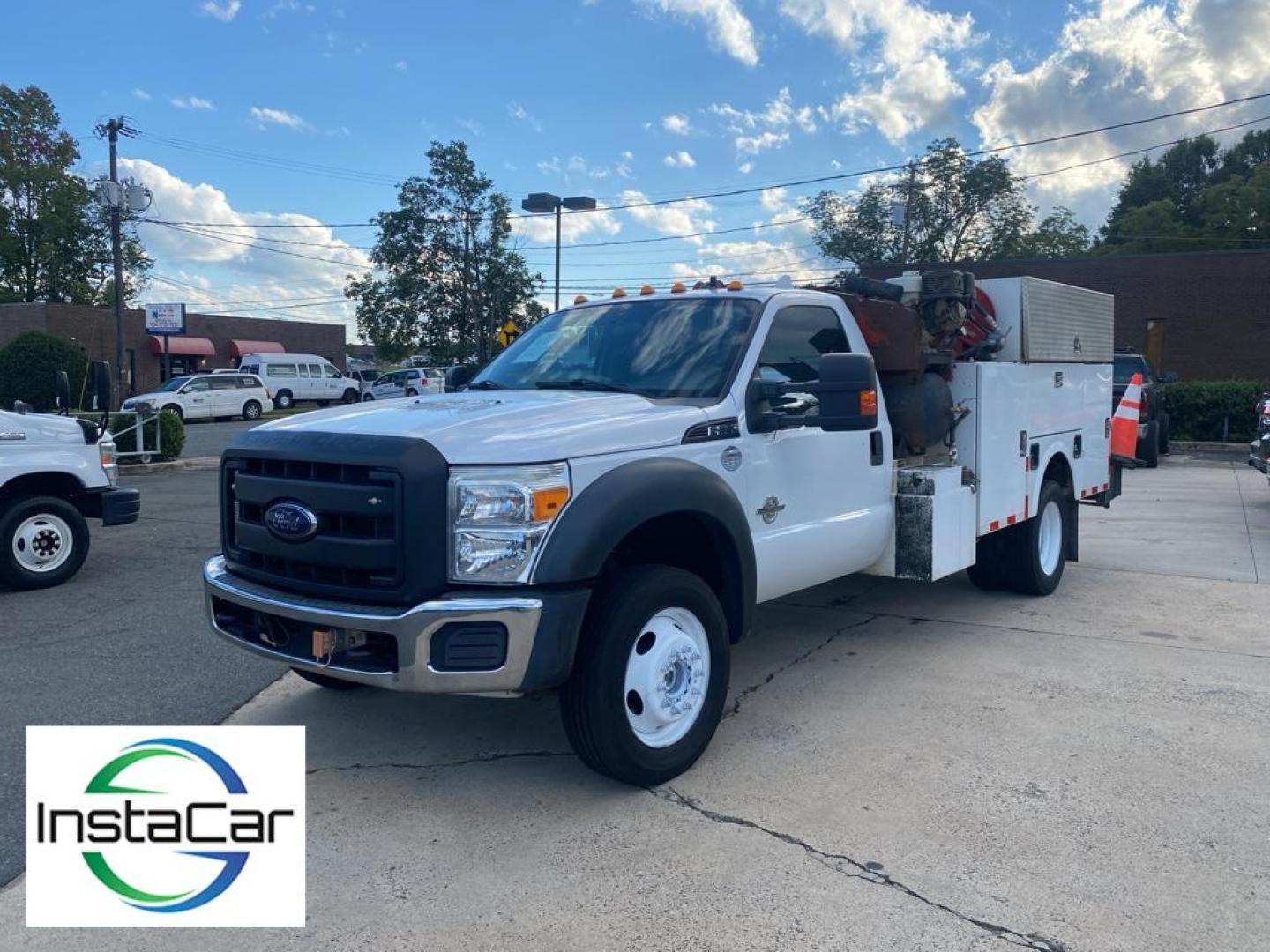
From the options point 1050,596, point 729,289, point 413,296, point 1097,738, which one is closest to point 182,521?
point 729,289

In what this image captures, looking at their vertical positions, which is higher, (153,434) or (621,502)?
(153,434)

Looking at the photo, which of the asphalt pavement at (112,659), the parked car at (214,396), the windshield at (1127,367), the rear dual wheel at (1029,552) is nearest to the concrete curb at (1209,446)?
the windshield at (1127,367)

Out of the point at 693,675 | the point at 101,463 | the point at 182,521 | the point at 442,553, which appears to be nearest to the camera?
the point at 442,553

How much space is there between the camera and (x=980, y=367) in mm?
6191

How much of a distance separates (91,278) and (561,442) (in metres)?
60.6

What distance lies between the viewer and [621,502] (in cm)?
375

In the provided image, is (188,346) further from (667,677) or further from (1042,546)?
(667,677)

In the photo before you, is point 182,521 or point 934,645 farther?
point 182,521

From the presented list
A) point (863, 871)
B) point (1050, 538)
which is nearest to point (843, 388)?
point (863, 871)

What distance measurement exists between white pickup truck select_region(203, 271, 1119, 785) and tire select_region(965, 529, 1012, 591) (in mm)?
1168

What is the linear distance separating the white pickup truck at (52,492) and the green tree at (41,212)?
50085mm

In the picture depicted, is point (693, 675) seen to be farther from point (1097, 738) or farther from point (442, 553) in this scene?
point (1097, 738)

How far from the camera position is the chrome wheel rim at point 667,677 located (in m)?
3.96

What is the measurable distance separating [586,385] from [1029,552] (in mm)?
3996
